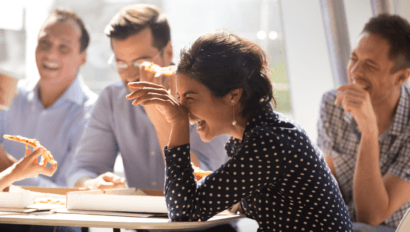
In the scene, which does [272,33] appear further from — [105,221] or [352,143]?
[105,221]

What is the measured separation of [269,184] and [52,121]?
2063 mm

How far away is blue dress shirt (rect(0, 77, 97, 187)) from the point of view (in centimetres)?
263

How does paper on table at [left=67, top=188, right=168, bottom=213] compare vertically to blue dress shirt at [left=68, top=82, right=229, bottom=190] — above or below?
below

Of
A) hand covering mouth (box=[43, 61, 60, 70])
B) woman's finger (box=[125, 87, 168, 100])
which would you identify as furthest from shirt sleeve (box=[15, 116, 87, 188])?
woman's finger (box=[125, 87, 168, 100])

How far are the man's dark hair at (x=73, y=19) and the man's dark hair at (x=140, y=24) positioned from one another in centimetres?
48

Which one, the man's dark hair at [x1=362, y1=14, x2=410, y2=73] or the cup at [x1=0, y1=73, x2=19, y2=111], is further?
the cup at [x1=0, y1=73, x2=19, y2=111]

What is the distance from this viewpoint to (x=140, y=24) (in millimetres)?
2305

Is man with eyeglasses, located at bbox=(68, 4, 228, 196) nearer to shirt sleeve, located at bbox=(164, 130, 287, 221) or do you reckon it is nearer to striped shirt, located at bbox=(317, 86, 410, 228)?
striped shirt, located at bbox=(317, 86, 410, 228)

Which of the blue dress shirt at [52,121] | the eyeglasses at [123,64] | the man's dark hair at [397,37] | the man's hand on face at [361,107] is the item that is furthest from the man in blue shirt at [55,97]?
the man's dark hair at [397,37]

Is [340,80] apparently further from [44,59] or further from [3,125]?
[3,125]

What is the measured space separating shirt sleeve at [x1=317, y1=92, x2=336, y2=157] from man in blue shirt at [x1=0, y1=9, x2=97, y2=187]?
5.23 ft

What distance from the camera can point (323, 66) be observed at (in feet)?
9.15

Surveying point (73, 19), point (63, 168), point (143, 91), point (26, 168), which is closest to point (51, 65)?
point (73, 19)

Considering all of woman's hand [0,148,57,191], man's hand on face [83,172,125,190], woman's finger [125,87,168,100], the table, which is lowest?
the table
